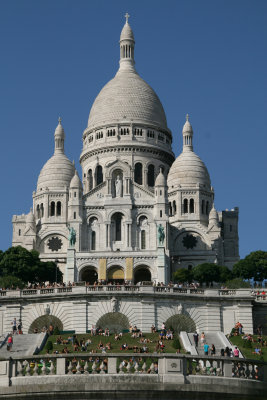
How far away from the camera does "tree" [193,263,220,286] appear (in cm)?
9681

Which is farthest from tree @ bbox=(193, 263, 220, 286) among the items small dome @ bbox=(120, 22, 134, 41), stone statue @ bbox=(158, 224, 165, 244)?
small dome @ bbox=(120, 22, 134, 41)

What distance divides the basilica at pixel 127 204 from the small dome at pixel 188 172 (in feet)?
0.45

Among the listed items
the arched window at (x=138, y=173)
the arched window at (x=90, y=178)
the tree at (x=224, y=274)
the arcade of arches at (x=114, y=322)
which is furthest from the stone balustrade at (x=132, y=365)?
→ the arched window at (x=90, y=178)

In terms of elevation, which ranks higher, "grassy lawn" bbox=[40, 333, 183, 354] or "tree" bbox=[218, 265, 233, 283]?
"tree" bbox=[218, 265, 233, 283]

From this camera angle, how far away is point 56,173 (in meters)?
122

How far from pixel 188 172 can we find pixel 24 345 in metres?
71.0

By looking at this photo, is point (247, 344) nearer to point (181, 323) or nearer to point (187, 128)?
point (181, 323)

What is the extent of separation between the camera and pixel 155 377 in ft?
103

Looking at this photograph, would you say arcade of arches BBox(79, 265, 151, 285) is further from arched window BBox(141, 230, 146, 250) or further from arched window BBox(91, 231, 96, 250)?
arched window BBox(141, 230, 146, 250)

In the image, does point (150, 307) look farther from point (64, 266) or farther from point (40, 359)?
point (64, 266)

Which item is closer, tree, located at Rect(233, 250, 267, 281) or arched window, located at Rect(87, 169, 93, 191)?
tree, located at Rect(233, 250, 267, 281)

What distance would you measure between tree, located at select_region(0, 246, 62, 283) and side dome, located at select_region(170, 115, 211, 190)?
2515cm

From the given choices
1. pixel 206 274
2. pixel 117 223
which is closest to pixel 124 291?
pixel 206 274

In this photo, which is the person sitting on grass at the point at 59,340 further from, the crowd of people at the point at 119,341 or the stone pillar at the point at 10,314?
the stone pillar at the point at 10,314
